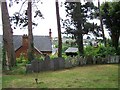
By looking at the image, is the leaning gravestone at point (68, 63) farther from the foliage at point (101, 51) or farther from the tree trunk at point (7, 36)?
the foliage at point (101, 51)

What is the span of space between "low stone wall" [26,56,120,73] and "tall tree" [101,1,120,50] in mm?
6304

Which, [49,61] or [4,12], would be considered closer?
[49,61]

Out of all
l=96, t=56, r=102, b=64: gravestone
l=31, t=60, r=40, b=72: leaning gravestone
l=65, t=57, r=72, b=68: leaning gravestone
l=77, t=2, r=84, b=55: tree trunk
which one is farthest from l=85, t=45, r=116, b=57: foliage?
l=31, t=60, r=40, b=72: leaning gravestone

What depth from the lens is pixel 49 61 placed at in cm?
1283

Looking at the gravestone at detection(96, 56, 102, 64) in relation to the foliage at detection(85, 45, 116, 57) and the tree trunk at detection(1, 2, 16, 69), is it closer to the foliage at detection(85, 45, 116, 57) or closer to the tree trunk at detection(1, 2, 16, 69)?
the foliage at detection(85, 45, 116, 57)

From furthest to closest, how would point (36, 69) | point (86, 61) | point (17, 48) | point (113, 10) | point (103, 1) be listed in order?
point (17, 48) → point (103, 1) → point (113, 10) → point (86, 61) → point (36, 69)

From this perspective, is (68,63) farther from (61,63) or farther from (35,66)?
(35,66)


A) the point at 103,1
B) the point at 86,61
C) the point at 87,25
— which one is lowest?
the point at 86,61

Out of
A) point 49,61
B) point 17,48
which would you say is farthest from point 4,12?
point 17,48

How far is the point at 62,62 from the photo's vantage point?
13859 millimetres

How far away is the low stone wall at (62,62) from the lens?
11859 mm

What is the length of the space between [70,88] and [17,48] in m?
28.1

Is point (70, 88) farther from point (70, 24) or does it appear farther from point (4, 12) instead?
point (70, 24)

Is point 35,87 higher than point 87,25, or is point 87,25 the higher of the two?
point 87,25
